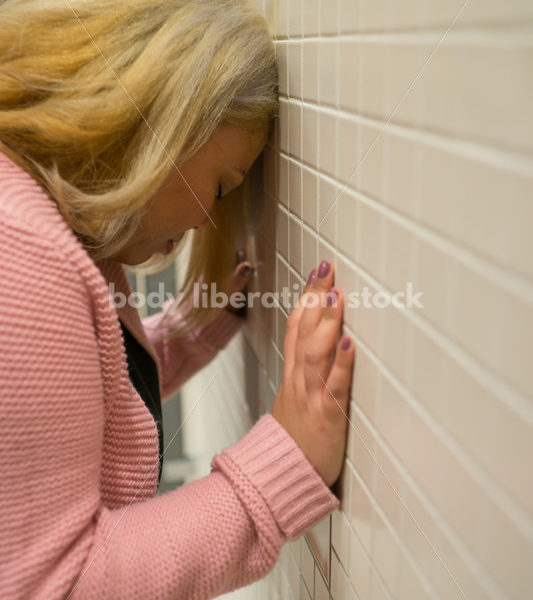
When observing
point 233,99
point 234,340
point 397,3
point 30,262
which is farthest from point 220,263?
point 397,3

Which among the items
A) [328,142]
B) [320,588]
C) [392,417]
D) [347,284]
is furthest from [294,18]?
[320,588]

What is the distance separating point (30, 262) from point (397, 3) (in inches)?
12.7

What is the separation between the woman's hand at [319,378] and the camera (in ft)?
1.71

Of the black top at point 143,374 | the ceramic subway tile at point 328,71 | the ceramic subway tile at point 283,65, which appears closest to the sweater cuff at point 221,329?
the black top at point 143,374

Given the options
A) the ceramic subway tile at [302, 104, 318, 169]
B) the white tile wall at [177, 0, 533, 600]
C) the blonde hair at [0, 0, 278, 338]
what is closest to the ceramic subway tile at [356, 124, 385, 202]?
the white tile wall at [177, 0, 533, 600]

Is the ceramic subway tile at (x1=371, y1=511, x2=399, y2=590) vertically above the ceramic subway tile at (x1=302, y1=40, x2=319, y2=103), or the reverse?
the ceramic subway tile at (x1=302, y1=40, x2=319, y2=103)

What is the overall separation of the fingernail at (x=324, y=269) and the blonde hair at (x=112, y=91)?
177mm

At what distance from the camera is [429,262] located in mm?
341

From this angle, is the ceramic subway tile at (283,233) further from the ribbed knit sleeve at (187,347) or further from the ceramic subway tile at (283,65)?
the ribbed knit sleeve at (187,347)

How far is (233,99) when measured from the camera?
0.61m

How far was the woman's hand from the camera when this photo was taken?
522 mm

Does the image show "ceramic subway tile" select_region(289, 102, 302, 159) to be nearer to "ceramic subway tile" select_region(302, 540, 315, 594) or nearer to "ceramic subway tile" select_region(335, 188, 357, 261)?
"ceramic subway tile" select_region(335, 188, 357, 261)

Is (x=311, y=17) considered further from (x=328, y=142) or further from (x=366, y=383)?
(x=366, y=383)

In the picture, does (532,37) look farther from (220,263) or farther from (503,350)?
(220,263)
